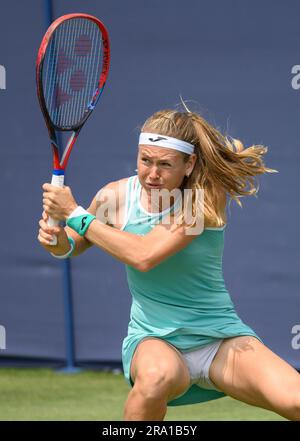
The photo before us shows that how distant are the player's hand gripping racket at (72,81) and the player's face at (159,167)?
0.85ft

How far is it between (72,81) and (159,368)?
132 centimetres

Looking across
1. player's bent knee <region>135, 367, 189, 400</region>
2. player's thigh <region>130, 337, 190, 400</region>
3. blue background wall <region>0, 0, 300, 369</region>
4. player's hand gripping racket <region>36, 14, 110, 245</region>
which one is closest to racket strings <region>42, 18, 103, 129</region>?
player's hand gripping racket <region>36, 14, 110, 245</region>

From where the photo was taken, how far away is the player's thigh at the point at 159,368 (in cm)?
340

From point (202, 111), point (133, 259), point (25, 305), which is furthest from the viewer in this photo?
point (25, 305)

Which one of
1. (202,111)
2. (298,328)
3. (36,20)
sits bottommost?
(298,328)

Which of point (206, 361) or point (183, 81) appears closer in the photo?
point (206, 361)

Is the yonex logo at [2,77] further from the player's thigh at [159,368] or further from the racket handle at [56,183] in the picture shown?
the player's thigh at [159,368]

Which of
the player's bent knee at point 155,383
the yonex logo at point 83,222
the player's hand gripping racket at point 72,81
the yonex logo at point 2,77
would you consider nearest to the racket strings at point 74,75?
the player's hand gripping racket at point 72,81

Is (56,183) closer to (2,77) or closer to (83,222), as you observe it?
(83,222)

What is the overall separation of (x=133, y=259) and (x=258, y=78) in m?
2.49

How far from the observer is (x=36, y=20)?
6043 millimetres

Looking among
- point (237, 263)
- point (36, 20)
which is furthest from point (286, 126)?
point (36, 20)

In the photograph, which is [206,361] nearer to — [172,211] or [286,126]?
[172,211]
